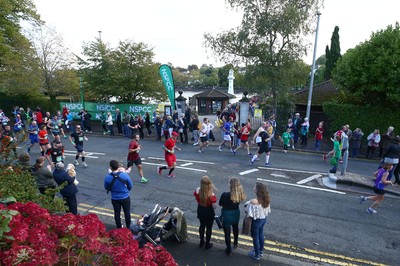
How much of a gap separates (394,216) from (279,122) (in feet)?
38.5

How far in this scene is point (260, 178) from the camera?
10734 millimetres

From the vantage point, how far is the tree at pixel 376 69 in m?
13.6

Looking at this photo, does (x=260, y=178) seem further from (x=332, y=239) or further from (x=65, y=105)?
(x=65, y=105)

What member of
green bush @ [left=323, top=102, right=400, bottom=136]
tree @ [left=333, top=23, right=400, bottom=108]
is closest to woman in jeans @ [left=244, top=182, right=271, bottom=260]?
tree @ [left=333, top=23, right=400, bottom=108]

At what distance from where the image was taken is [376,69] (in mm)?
13836

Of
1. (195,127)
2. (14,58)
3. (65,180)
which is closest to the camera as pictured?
(65,180)

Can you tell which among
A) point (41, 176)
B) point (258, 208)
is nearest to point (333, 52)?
point (258, 208)

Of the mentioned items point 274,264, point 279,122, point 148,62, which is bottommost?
point 274,264

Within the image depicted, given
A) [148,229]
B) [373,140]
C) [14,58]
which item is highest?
[14,58]

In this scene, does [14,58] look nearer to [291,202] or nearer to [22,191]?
[22,191]

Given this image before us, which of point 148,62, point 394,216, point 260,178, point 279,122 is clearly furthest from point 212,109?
point 394,216

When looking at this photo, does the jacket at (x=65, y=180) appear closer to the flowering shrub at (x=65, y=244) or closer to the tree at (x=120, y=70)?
the flowering shrub at (x=65, y=244)

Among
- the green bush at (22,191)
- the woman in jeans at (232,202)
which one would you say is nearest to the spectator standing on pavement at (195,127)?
the woman in jeans at (232,202)

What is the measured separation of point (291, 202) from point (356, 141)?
789cm
